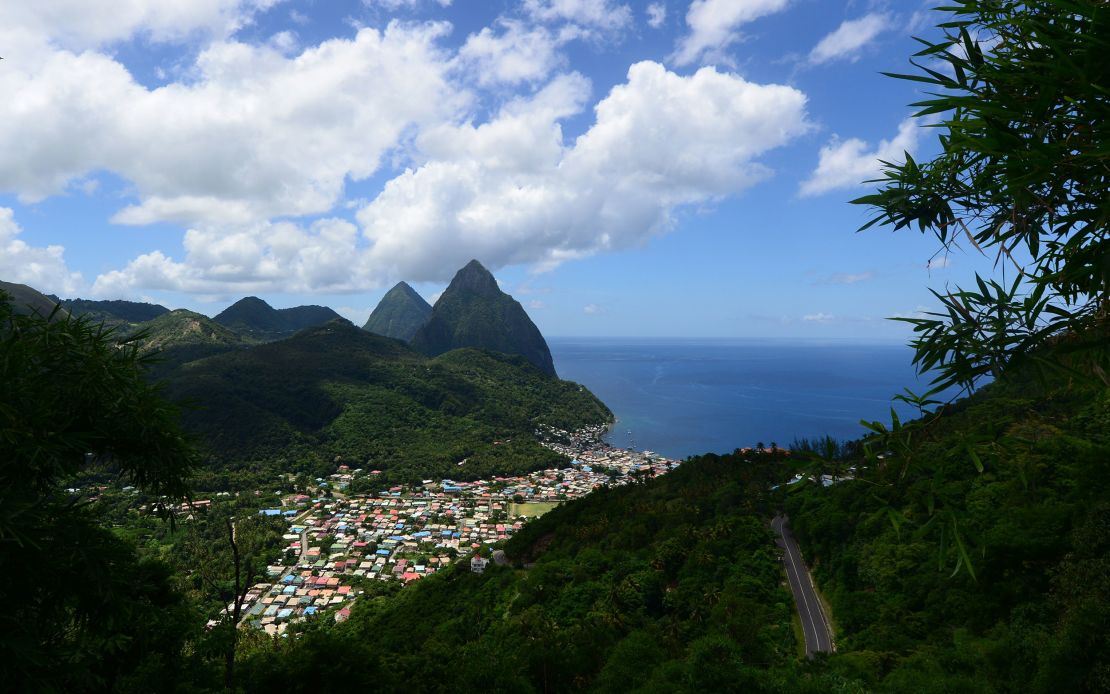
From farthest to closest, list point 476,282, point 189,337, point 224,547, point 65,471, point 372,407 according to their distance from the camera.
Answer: point 476,282, point 189,337, point 372,407, point 224,547, point 65,471

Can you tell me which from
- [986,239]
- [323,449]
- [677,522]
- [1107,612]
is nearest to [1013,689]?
[1107,612]

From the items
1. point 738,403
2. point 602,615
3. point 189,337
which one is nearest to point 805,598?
point 602,615

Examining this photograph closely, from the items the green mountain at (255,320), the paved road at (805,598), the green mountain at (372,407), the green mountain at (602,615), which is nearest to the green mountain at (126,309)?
the green mountain at (255,320)

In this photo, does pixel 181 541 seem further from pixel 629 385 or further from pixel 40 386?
pixel 629 385

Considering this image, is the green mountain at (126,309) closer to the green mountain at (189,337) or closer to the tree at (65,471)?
the green mountain at (189,337)

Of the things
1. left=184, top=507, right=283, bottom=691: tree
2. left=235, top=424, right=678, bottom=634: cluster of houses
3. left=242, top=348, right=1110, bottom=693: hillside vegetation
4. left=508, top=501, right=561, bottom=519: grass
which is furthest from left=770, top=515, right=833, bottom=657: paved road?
left=184, top=507, right=283, bottom=691: tree

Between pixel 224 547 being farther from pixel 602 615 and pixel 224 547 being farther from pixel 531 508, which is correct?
pixel 602 615
